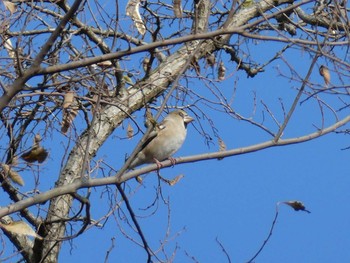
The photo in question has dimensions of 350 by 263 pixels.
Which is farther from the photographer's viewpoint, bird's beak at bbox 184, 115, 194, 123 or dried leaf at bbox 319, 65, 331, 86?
bird's beak at bbox 184, 115, 194, 123

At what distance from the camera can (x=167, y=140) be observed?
7199 mm

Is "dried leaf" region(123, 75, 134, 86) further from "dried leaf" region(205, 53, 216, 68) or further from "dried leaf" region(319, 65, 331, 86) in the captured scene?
"dried leaf" region(319, 65, 331, 86)

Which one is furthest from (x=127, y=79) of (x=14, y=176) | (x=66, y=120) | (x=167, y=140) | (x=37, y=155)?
(x=14, y=176)

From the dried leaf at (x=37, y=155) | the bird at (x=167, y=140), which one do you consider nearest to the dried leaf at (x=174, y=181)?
the bird at (x=167, y=140)

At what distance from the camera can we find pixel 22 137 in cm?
689

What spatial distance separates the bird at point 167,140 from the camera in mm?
7070

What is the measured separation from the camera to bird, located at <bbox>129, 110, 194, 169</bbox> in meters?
7.07

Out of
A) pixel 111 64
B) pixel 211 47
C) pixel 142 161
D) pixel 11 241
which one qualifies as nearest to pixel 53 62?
pixel 111 64

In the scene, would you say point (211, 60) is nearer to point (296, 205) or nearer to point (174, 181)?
point (174, 181)

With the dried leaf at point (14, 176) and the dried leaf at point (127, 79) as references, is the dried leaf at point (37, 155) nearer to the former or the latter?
the dried leaf at point (14, 176)

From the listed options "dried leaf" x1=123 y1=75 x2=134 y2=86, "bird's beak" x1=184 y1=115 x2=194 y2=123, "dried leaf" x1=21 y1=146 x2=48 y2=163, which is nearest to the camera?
"dried leaf" x1=21 y1=146 x2=48 y2=163

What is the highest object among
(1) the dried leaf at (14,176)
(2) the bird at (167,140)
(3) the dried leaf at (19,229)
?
(2) the bird at (167,140)

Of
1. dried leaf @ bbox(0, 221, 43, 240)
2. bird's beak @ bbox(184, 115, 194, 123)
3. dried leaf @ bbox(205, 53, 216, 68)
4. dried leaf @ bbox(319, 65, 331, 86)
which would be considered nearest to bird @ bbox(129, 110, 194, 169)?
bird's beak @ bbox(184, 115, 194, 123)

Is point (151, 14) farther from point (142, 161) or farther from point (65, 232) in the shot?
point (65, 232)
